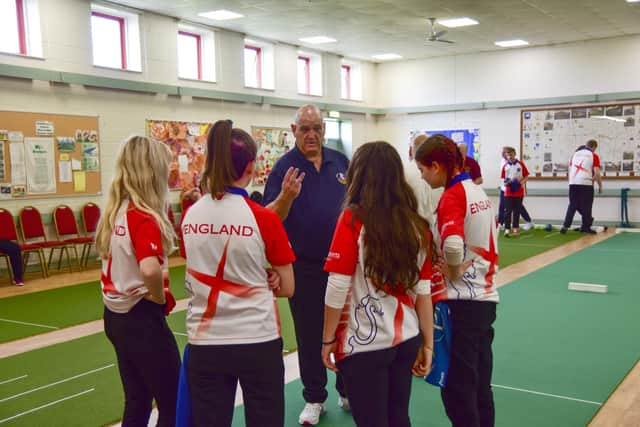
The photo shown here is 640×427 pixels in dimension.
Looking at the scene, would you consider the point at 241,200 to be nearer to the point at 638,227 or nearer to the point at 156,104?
the point at 156,104

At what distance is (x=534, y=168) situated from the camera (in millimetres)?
14273

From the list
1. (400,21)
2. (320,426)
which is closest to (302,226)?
(320,426)

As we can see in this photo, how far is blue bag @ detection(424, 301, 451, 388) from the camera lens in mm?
2553

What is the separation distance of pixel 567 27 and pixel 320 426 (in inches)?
432

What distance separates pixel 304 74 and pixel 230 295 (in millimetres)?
12824

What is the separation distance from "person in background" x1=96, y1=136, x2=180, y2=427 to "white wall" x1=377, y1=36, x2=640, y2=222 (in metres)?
13.0

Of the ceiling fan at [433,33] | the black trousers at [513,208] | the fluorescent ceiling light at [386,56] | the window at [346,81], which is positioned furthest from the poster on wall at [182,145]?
the black trousers at [513,208]

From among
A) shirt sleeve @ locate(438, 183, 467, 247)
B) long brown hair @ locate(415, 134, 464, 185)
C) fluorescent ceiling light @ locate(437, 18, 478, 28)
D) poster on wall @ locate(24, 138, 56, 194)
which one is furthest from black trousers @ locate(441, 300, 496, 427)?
fluorescent ceiling light @ locate(437, 18, 478, 28)

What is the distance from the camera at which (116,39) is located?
10148mm

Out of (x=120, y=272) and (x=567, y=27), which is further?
(x=567, y=27)

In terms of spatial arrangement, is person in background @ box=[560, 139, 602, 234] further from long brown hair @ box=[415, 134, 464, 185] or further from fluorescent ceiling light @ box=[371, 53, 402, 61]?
long brown hair @ box=[415, 134, 464, 185]

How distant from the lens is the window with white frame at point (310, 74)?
1432 cm

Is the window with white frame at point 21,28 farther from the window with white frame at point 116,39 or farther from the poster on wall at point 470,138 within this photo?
the poster on wall at point 470,138

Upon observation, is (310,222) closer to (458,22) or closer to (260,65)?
(458,22)
